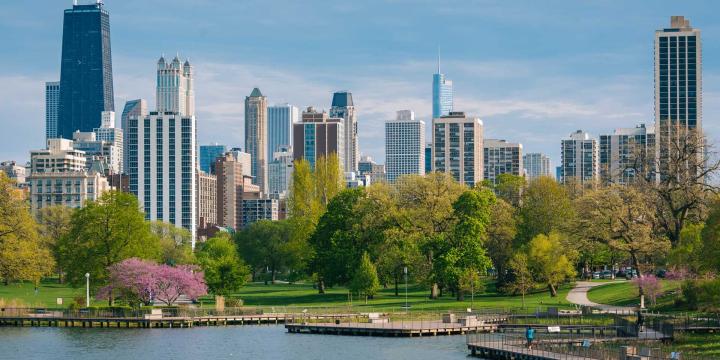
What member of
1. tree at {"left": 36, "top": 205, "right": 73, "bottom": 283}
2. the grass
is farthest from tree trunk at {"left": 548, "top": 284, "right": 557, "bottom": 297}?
tree at {"left": 36, "top": 205, "right": 73, "bottom": 283}

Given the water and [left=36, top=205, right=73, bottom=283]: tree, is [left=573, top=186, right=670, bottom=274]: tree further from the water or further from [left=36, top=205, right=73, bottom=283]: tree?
[left=36, top=205, right=73, bottom=283]: tree

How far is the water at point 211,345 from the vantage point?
86.6 m

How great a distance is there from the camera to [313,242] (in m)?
138

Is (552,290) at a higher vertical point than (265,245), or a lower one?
lower

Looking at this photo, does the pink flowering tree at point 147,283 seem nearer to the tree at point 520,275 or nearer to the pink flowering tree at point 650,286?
the tree at point 520,275

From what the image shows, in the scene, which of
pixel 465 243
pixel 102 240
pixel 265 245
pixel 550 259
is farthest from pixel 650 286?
pixel 265 245

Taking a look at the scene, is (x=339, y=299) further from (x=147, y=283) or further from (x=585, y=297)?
(x=585, y=297)

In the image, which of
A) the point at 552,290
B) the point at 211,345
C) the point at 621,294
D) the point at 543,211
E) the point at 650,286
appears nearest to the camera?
the point at 211,345

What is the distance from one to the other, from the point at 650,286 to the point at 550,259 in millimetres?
16470

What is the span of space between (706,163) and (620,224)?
9703mm

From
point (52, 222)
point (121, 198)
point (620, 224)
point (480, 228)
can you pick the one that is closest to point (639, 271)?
point (620, 224)

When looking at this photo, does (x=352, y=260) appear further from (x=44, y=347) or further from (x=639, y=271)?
(x=44, y=347)

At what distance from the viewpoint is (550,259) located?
397ft

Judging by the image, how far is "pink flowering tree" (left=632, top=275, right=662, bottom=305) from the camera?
106 meters
